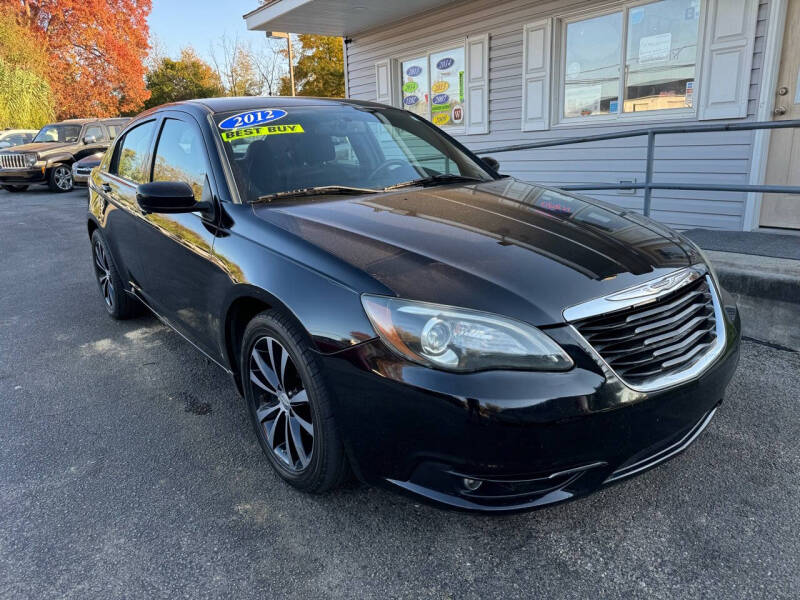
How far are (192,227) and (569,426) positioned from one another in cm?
198

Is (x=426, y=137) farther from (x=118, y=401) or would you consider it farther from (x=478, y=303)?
(x=118, y=401)

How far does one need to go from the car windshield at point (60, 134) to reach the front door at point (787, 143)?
53.8ft

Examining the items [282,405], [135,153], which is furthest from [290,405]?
[135,153]

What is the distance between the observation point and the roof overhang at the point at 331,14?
318 inches

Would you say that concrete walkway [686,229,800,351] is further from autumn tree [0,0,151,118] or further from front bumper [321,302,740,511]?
autumn tree [0,0,151,118]

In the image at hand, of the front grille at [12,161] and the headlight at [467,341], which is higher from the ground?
the front grille at [12,161]

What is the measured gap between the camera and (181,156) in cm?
307

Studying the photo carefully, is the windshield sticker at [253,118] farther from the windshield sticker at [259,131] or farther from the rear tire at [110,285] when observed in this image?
the rear tire at [110,285]

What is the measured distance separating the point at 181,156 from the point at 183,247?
57cm

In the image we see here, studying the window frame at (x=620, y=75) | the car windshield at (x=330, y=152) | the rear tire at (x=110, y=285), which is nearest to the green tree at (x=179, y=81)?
the window frame at (x=620, y=75)

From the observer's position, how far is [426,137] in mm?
3473

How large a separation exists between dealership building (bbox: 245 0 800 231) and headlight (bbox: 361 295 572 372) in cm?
382

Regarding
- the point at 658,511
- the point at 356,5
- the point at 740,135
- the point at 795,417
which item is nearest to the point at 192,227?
the point at 658,511

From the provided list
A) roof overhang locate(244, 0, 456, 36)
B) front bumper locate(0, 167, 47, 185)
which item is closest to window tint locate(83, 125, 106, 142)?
front bumper locate(0, 167, 47, 185)
